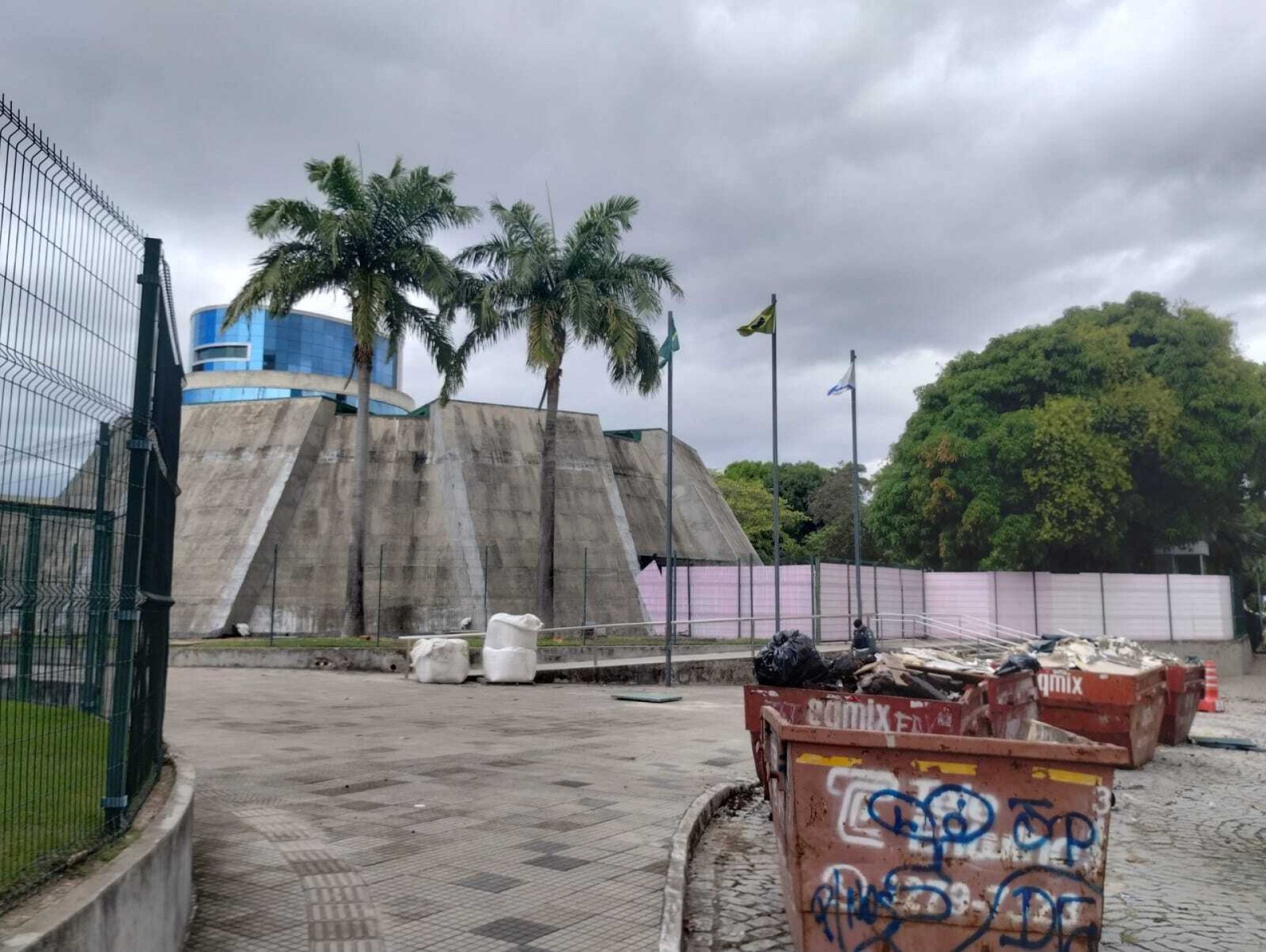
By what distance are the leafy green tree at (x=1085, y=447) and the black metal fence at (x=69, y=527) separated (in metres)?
30.9

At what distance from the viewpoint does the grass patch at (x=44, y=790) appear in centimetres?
387

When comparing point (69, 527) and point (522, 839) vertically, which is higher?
point (69, 527)

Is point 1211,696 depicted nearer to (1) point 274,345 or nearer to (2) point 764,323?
(2) point 764,323

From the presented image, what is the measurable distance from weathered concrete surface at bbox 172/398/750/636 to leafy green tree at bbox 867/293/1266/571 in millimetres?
8562

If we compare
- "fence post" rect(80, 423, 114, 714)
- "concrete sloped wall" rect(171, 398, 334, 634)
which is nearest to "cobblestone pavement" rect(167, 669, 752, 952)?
"fence post" rect(80, 423, 114, 714)

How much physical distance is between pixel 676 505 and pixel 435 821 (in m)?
31.3

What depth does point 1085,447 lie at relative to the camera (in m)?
31.9

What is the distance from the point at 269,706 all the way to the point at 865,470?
54476 millimetres

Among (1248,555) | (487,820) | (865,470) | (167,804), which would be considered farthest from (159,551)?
(865,470)

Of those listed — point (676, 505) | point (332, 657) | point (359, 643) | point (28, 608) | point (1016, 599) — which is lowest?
point (332, 657)

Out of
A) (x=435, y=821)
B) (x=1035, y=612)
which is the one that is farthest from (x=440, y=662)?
(x=1035, y=612)

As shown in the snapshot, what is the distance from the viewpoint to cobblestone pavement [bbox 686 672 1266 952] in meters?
5.70

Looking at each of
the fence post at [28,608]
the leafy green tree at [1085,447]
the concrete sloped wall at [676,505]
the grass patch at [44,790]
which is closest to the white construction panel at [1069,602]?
the leafy green tree at [1085,447]

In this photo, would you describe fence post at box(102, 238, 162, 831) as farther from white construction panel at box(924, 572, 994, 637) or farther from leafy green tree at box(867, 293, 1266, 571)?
leafy green tree at box(867, 293, 1266, 571)
